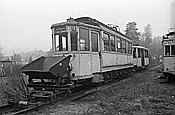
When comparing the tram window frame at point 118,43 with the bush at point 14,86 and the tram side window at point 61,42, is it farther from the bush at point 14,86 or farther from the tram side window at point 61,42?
the bush at point 14,86

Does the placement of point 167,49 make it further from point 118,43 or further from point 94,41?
point 94,41

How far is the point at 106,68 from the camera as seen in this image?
37.3 ft

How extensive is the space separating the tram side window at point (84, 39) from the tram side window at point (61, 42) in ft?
2.28

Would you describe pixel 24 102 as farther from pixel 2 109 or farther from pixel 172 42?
pixel 172 42

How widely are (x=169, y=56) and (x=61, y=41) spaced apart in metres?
7.30

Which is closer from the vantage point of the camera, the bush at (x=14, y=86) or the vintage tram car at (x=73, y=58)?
the vintage tram car at (x=73, y=58)

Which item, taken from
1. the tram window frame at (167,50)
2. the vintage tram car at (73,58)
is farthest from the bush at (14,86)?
the tram window frame at (167,50)

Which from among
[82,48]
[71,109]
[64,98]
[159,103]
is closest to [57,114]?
[71,109]

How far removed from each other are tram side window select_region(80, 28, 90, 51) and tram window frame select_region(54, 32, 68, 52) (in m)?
0.66

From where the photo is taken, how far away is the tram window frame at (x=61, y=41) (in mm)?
9273

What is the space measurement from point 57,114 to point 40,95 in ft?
5.24

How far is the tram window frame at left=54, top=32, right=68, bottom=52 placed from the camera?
927 centimetres

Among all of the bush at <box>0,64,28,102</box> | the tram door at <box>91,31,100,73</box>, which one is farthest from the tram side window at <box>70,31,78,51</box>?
the bush at <box>0,64,28,102</box>

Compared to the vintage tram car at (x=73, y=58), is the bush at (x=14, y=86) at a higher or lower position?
lower
